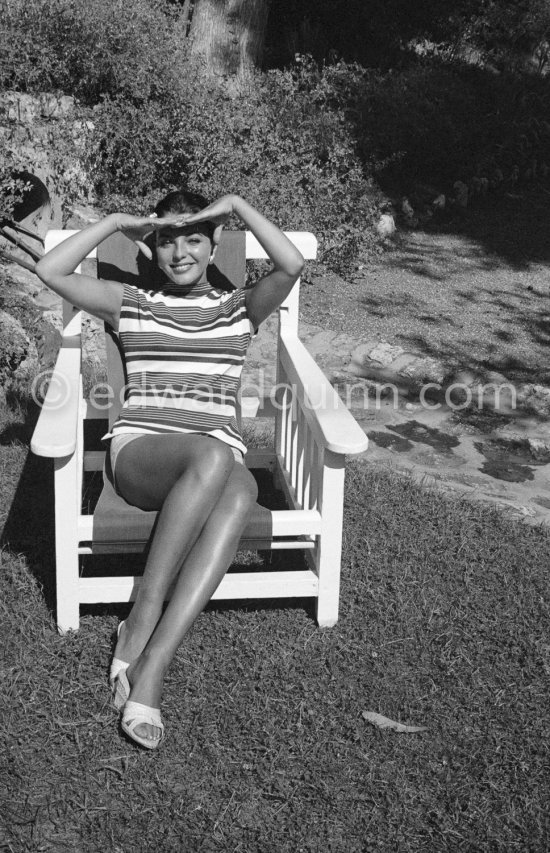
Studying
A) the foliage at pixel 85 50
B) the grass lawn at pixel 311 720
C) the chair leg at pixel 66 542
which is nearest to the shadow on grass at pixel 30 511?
the grass lawn at pixel 311 720

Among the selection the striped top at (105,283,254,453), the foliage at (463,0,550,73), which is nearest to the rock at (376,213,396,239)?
the foliage at (463,0,550,73)

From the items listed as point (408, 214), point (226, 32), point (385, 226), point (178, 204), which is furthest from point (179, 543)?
point (226, 32)

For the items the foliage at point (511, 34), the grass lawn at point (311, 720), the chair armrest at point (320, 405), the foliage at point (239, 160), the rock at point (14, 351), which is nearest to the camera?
the grass lawn at point (311, 720)

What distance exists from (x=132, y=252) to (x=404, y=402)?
2.14m

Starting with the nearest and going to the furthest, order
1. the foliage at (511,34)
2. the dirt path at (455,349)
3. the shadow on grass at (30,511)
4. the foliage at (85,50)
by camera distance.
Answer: the shadow on grass at (30,511) → the dirt path at (455,349) → the foliage at (85,50) → the foliage at (511,34)

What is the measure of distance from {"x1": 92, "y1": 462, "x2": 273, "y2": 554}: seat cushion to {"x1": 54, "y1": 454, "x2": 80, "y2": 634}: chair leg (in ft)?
0.24

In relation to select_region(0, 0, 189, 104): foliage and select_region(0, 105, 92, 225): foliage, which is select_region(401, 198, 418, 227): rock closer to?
select_region(0, 0, 189, 104): foliage

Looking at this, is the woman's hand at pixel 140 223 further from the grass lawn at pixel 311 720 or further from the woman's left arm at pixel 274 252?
the grass lawn at pixel 311 720

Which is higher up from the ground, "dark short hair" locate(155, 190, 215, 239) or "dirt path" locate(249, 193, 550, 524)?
"dark short hair" locate(155, 190, 215, 239)

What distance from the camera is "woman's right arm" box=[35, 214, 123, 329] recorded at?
297 cm

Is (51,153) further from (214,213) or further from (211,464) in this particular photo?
(211,464)

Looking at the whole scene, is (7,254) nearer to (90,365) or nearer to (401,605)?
(90,365)

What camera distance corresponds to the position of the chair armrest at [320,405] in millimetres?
2688

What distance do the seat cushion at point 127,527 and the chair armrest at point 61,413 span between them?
276mm
